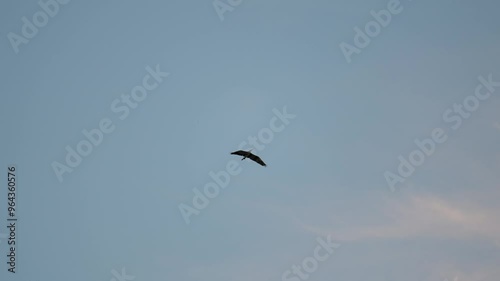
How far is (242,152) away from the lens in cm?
8875

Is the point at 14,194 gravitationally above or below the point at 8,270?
above

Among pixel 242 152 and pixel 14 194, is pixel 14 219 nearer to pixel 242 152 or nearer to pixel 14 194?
pixel 14 194

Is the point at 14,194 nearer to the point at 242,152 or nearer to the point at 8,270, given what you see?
the point at 8,270

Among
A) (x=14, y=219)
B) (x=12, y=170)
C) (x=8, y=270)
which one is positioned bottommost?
(x=8, y=270)

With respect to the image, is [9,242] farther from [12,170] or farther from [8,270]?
[12,170]

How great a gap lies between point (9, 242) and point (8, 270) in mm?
3999

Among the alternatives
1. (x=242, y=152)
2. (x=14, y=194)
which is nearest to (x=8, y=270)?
(x=14, y=194)

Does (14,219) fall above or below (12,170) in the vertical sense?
below

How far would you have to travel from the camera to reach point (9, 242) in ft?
293

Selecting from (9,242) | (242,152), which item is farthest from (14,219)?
(242,152)

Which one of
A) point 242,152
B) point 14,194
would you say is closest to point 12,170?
point 14,194

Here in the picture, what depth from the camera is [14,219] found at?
90.2 meters

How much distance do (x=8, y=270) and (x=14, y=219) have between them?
7.20 meters

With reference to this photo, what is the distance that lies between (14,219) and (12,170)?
7.03 m
